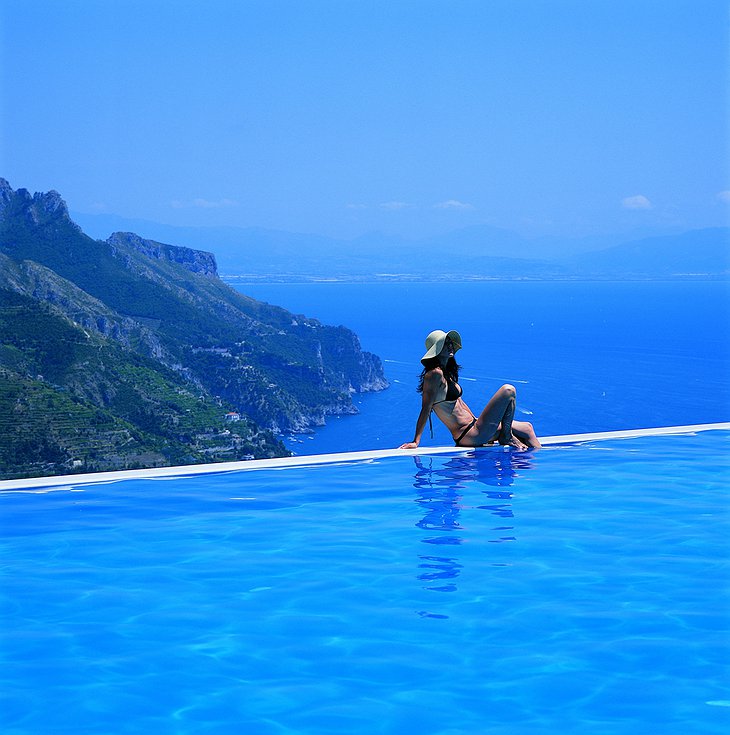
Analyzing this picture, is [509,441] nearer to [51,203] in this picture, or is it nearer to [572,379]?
[572,379]

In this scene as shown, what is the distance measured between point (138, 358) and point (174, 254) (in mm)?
85058

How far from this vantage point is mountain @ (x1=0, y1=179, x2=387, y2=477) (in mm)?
79062

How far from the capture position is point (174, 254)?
186000 mm

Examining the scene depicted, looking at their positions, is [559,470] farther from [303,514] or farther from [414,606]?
[414,606]

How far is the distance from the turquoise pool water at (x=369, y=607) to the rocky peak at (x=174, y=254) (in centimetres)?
17581

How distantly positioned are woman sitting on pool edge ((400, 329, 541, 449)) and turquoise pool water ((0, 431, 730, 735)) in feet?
3.00

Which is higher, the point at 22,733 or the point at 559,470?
the point at 559,470

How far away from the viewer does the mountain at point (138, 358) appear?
79062 mm

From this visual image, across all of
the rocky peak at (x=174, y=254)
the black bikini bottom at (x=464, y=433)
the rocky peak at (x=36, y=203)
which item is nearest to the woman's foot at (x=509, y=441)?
the black bikini bottom at (x=464, y=433)

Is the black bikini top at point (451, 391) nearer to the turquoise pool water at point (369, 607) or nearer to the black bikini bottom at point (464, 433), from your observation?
the black bikini bottom at point (464, 433)

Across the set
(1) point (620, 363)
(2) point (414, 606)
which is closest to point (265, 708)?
(2) point (414, 606)

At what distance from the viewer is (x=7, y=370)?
86250mm

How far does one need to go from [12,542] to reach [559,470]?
15.7 ft

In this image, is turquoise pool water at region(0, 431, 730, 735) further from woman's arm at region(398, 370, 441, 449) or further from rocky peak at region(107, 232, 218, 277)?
rocky peak at region(107, 232, 218, 277)
